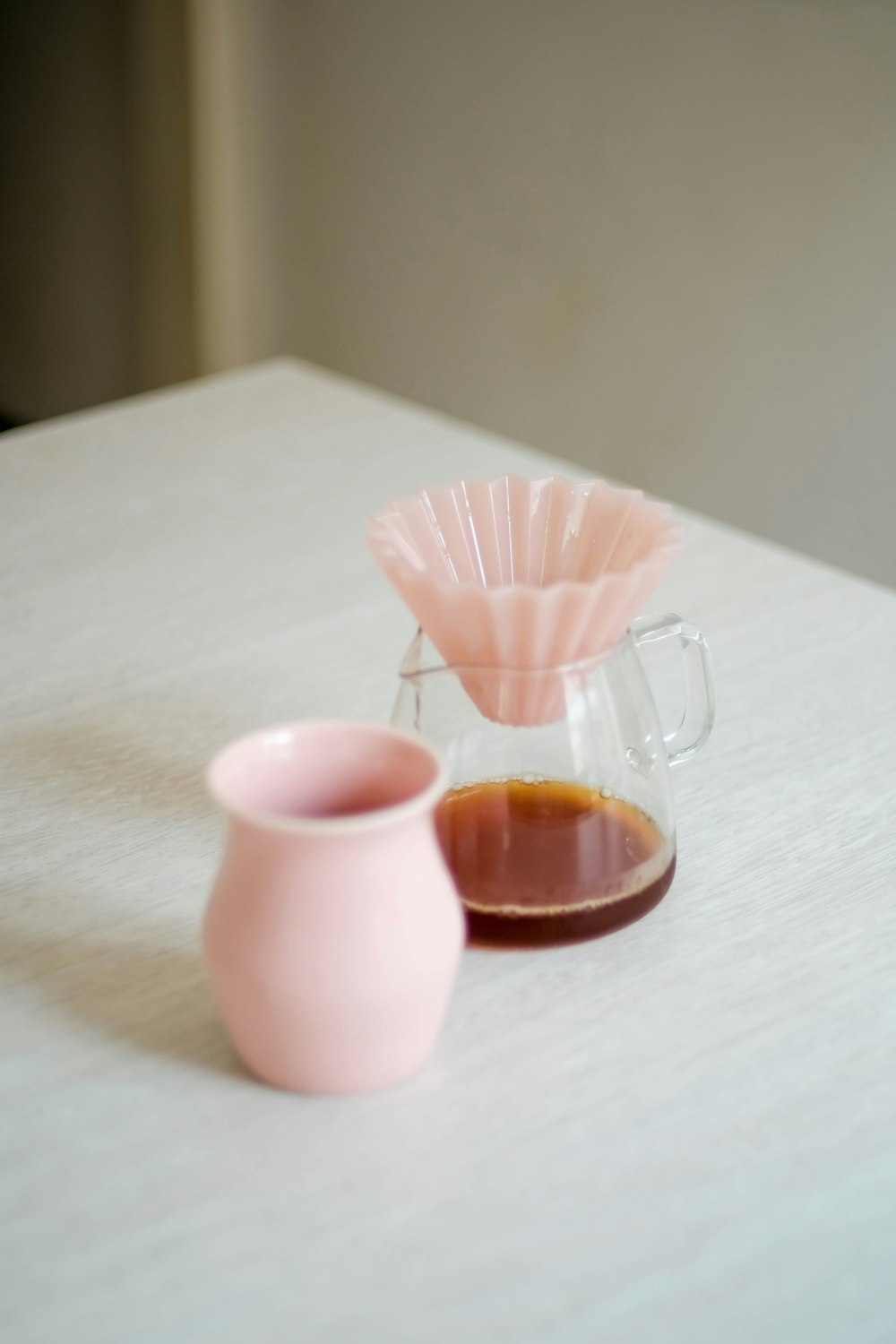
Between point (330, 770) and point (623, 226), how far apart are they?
171cm

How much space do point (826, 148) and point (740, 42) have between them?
18cm

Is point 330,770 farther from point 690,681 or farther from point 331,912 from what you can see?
point 690,681

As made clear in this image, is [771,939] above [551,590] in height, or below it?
below

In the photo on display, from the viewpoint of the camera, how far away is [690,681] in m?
0.61

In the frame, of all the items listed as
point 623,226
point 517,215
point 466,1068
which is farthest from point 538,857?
point 517,215

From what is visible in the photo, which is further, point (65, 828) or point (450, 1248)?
point (65, 828)

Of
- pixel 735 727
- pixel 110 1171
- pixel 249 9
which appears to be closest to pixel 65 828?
pixel 110 1171

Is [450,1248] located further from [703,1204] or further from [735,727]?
[735,727]

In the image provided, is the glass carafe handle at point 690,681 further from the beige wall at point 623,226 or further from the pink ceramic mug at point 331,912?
the beige wall at point 623,226

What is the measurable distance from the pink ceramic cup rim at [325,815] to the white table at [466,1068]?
0.33 ft

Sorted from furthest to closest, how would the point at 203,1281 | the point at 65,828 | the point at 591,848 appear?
the point at 65,828
the point at 591,848
the point at 203,1281

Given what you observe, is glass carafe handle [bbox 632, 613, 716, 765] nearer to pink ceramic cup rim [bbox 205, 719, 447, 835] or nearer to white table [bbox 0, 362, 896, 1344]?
white table [bbox 0, 362, 896, 1344]

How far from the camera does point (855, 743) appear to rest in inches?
27.5

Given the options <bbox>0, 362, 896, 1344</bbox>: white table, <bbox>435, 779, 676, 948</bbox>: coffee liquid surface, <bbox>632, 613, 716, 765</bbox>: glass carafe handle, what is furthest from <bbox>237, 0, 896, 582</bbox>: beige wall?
<bbox>435, 779, 676, 948</bbox>: coffee liquid surface
